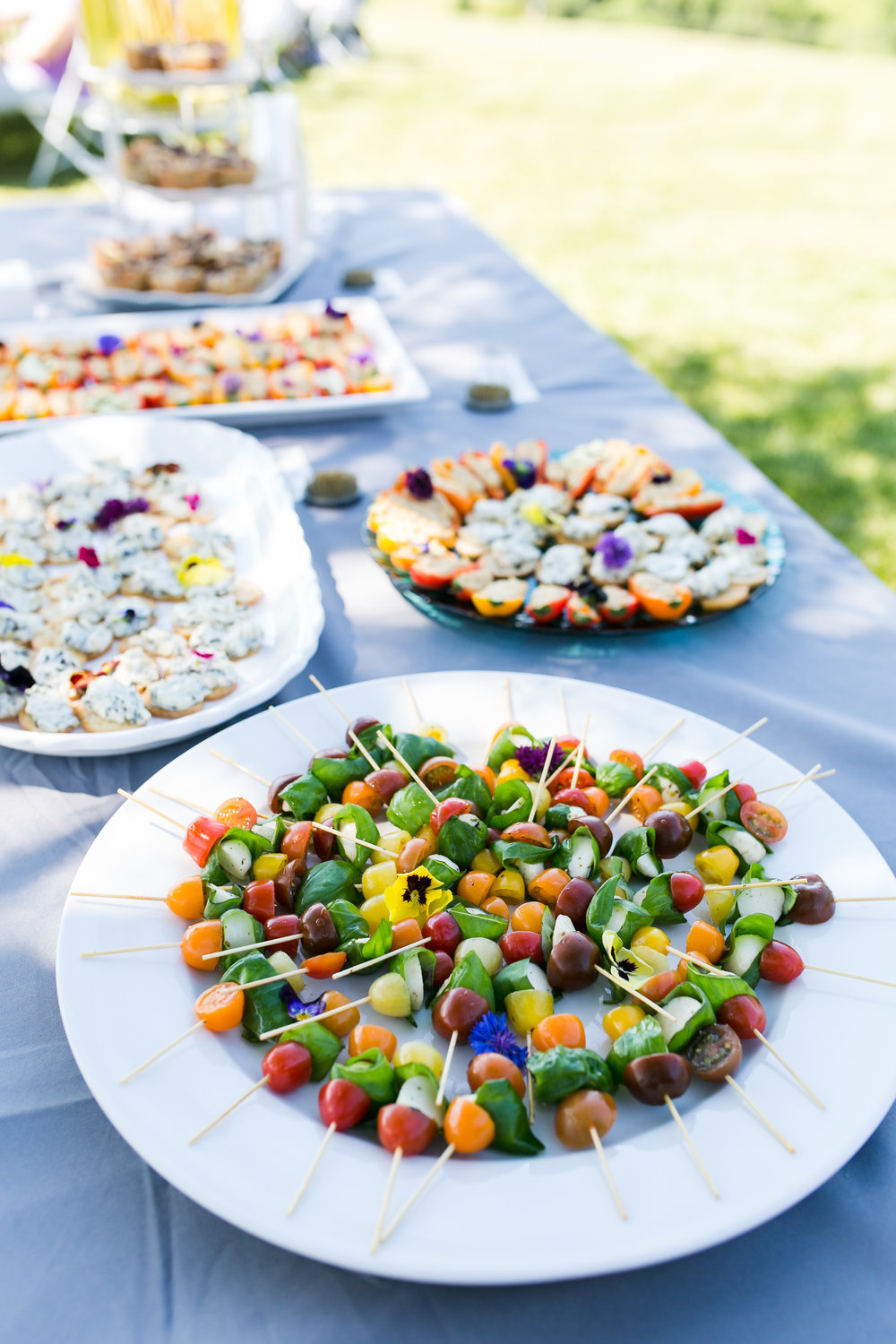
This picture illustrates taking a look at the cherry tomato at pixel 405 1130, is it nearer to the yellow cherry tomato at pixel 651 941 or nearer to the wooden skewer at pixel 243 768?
the yellow cherry tomato at pixel 651 941

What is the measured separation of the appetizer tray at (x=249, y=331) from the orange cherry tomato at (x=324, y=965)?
150 cm

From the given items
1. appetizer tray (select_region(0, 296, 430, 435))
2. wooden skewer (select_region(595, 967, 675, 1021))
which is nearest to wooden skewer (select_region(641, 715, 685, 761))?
wooden skewer (select_region(595, 967, 675, 1021))

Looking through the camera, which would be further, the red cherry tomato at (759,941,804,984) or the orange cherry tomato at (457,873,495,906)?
the orange cherry tomato at (457,873,495,906)

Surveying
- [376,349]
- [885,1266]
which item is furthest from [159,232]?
[885,1266]

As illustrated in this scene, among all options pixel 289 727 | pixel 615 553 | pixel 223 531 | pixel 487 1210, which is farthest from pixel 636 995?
pixel 223 531

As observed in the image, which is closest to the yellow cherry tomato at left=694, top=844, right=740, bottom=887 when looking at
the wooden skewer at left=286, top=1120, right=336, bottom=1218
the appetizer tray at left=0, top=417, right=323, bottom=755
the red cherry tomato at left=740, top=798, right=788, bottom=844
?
the red cherry tomato at left=740, top=798, right=788, bottom=844

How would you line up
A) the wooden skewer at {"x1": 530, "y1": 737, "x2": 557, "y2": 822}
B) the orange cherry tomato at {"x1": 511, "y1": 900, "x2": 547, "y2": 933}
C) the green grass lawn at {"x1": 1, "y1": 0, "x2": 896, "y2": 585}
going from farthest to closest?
the green grass lawn at {"x1": 1, "y1": 0, "x2": 896, "y2": 585}, the wooden skewer at {"x1": 530, "y1": 737, "x2": 557, "y2": 822}, the orange cherry tomato at {"x1": 511, "y1": 900, "x2": 547, "y2": 933}

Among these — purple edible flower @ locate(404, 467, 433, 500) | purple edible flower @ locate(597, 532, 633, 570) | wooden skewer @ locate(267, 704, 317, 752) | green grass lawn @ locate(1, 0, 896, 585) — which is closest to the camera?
wooden skewer @ locate(267, 704, 317, 752)

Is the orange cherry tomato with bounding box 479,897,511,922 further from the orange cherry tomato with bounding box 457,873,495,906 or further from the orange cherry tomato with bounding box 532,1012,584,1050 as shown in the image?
the orange cherry tomato with bounding box 532,1012,584,1050

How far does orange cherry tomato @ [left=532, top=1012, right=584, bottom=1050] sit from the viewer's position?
887mm

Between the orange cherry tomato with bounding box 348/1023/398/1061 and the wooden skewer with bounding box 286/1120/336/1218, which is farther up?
the wooden skewer with bounding box 286/1120/336/1218

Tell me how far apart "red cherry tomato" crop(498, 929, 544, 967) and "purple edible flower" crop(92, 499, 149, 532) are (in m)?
1.18

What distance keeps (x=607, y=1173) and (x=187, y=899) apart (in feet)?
1.56

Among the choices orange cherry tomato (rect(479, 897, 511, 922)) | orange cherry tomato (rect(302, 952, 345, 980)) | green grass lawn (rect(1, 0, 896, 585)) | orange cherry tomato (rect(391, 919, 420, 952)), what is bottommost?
green grass lawn (rect(1, 0, 896, 585))
